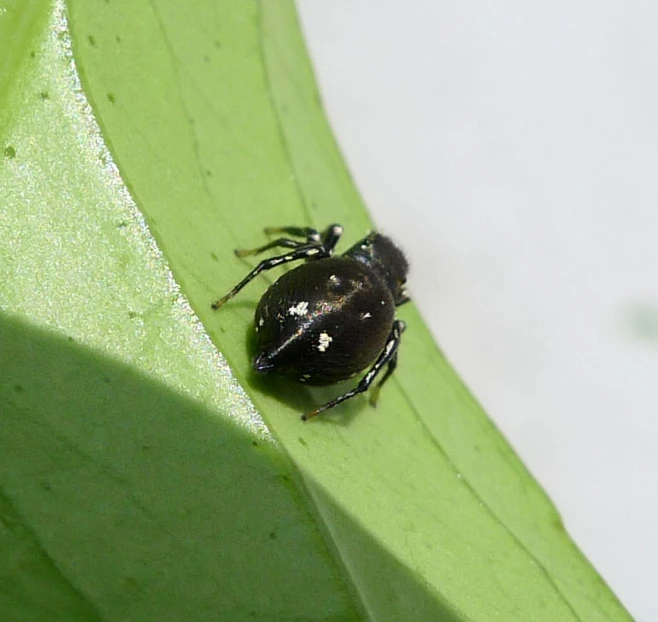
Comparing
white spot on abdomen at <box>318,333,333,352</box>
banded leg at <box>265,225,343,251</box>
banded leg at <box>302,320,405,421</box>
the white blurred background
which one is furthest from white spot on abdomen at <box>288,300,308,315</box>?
the white blurred background

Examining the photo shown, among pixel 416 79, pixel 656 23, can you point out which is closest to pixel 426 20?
pixel 416 79

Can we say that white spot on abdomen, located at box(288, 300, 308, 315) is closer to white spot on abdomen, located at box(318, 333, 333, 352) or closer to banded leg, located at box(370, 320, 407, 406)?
white spot on abdomen, located at box(318, 333, 333, 352)

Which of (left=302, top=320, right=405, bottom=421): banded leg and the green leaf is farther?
(left=302, top=320, right=405, bottom=421): banded leg

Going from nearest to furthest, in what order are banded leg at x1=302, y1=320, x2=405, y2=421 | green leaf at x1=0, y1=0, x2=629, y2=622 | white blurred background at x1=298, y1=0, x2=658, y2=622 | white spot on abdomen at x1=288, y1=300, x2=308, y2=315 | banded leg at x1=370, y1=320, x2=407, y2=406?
1. green leaf at x1=0, y1=0, x2=629, y2=622
2. white spot on abdomen at x1=288, y1=300, x2=308, y2=315
3. banded leg at x1=302, y1=320, x2=405, y2=421
4. banded leg at x1=370, y1=320, x2=407, y2=406
5. white blurred background at x1=298, y1=0, x2=658, y2=622

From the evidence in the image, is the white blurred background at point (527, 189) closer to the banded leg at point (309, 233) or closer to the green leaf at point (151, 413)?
the banded leg at point (309, 233)

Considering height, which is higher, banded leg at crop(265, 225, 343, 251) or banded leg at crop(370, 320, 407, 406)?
banded leg at crop(265, 225, 343, 251)

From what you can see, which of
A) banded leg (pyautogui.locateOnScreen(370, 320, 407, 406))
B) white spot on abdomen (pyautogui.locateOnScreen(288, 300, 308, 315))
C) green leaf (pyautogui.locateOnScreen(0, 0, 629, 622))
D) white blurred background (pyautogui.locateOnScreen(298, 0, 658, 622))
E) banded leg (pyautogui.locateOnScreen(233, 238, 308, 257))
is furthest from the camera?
white blurred background (pyautogui.locateOnScreen(298, 0, 658, 622))

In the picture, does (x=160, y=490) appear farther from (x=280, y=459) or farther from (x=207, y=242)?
(x=207, y=242)
